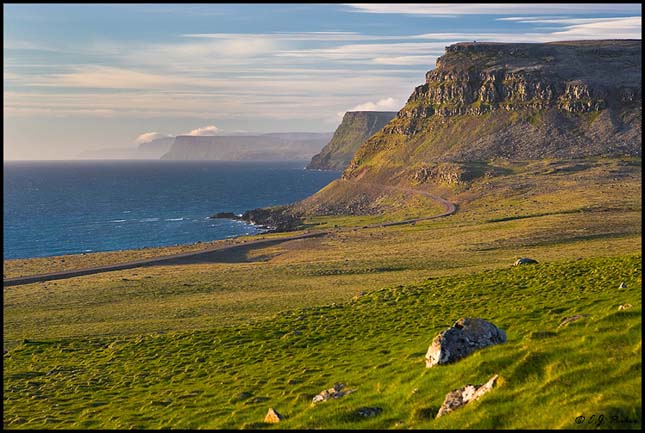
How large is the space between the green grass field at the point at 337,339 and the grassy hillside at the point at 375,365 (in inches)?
3.9

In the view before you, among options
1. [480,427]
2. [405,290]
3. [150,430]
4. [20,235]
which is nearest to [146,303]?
[405,290]

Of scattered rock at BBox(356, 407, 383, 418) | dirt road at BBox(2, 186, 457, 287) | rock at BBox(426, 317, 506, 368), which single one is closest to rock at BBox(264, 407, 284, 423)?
scattered rock at BBox(356, 407, 383, 418)

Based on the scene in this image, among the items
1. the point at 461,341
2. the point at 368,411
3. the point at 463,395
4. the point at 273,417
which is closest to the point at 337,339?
the point at 461,341

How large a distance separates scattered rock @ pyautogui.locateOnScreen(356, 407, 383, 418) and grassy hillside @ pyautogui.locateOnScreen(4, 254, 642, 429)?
0.31m

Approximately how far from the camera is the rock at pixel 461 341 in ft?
79.5

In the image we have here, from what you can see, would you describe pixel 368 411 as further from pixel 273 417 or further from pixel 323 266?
pixel 323 266

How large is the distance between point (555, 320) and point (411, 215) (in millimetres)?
141300

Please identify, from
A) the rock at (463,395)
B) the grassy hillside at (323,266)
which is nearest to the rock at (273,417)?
the rock at (463,395)

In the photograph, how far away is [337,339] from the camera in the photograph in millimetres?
41531

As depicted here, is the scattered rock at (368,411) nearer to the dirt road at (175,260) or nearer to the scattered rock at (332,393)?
the scattered rock at (332,393)

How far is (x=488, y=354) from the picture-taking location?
2248 centimetres

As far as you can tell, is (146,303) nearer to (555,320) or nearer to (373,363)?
(373,363)

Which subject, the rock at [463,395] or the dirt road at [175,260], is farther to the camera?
the dirt road at [175,260]

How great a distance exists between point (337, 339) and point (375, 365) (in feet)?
33.8
